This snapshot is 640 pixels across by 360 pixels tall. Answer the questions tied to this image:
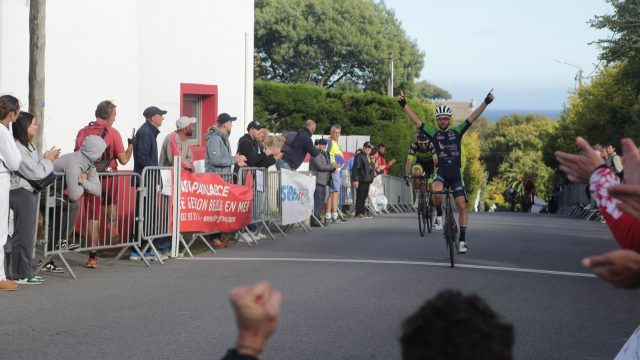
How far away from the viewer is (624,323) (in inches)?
Answer: 384

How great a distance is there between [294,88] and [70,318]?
1831 inches

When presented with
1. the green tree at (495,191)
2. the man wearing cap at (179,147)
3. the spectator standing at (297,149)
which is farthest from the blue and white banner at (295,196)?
the green tree at (495,191)

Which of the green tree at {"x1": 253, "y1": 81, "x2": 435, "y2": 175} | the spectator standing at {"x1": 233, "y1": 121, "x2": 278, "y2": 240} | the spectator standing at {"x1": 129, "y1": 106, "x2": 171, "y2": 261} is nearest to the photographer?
the spectator standing at {"x1": 129, "y1": 106, "x2": 171, "y2": 261}

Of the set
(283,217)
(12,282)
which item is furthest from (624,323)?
(283,217)

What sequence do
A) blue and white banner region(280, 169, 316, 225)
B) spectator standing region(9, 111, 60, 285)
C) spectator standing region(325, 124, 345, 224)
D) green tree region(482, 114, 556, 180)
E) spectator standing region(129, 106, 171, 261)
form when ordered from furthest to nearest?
green tree region(482, 114, 556, 180)
spectator standing region(325, 124, 345, 224)
blue and white banner region(280, 169, 316, 225)
spectator standing region(129, 106, 171, 261)
spectator standing region(9, 111, 60, 285)

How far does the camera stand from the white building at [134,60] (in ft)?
68.8

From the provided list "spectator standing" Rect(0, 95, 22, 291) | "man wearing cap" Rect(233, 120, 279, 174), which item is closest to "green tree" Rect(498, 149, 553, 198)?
"man wearing cap" Rect(233, 120, 279, 174)

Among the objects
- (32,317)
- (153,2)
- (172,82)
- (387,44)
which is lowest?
(32,317)

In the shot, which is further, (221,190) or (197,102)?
(197,102)

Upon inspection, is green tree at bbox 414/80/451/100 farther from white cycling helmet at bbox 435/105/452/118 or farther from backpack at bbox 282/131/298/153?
white cycling helmet at bbox 435/105/452/118

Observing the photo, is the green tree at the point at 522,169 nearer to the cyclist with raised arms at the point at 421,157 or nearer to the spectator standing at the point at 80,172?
the cyclist with raised arms at the point at 421,157

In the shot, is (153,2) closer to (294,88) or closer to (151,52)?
(151,52)

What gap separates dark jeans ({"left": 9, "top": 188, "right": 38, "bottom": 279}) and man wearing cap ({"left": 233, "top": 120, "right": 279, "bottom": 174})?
7.22m

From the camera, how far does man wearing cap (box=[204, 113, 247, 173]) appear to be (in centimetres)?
1759
